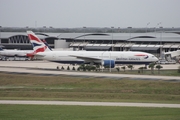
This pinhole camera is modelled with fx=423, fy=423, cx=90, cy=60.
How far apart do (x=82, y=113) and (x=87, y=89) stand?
63.8ft

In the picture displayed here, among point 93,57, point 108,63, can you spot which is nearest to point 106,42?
point 93,57

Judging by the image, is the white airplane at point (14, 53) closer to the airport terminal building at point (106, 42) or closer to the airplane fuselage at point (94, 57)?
the airport terminal building at point (106, 42)

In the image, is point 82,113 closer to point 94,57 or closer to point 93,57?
point 93,57

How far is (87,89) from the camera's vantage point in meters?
50.6

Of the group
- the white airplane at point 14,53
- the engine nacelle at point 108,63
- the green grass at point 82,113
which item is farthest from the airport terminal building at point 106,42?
the green grass at point 82,113

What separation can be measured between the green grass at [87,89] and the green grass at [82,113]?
6.94 metres

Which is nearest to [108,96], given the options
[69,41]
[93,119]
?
[93,119]

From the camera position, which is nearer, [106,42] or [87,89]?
[87,89]

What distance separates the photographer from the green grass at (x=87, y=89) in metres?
42.7

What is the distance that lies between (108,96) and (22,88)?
510 inches

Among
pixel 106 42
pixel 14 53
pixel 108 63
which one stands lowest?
pixel 108 63

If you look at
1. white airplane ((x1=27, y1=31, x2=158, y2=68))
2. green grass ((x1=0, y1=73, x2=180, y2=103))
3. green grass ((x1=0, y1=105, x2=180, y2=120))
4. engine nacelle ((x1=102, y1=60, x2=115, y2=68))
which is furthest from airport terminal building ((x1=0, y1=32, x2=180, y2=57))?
green grass ((x1=0, y1=105, x2=180, y2=120))

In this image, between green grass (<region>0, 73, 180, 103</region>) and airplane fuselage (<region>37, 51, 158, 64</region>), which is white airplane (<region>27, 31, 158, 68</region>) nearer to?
airplane fuselage (<region>37, 51, 158, 64</region>)

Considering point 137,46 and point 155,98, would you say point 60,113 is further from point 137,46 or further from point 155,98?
point 137,46
